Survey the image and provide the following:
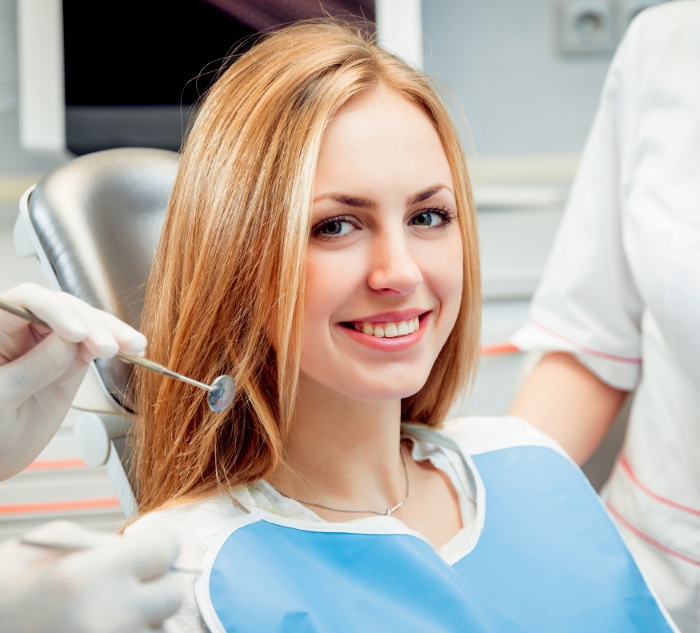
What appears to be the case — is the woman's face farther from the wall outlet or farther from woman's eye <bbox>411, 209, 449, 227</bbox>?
the wall outlet

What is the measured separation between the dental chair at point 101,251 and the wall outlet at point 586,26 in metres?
1.01

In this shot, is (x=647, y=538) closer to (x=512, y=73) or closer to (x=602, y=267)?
(x=602, y=267)

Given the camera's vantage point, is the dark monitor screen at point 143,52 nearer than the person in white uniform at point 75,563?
No

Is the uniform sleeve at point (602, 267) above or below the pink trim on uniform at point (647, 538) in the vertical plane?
above

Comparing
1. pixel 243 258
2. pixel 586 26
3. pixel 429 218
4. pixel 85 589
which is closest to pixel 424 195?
pixel 429 218

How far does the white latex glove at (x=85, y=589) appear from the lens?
424 millimetres

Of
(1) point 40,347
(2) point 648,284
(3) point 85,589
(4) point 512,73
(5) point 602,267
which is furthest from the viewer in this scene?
(4) point 512,73

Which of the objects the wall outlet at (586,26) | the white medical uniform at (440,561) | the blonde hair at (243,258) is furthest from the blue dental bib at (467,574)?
the wall outlet at (586,26)

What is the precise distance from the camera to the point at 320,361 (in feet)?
2.34

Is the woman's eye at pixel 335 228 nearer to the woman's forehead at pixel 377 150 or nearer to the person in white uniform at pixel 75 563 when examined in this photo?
the woman's forehead at pixel 377 150

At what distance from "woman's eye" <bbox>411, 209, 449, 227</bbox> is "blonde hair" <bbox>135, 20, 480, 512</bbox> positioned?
6 centimetres

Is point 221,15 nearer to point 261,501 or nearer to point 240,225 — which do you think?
point 240,225

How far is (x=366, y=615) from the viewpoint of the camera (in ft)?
2.25

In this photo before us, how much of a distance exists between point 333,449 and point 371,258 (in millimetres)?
224
